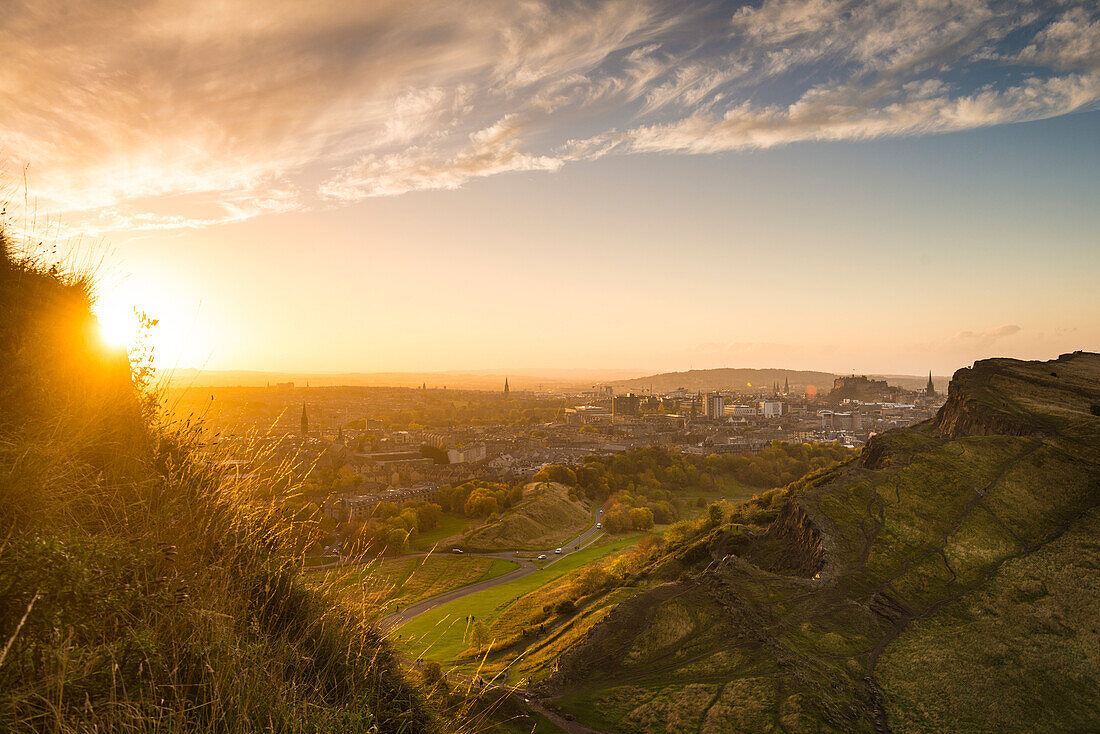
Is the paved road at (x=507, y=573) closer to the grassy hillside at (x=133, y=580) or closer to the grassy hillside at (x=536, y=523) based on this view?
the grassy hillside at (x=536, y=523)

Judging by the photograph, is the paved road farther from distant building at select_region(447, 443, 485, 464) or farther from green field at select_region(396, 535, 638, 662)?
distant building at select_region(447, 443, 485, 464)

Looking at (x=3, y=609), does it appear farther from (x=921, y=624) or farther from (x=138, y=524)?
(x=921, y=624)

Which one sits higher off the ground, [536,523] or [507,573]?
[536,523]

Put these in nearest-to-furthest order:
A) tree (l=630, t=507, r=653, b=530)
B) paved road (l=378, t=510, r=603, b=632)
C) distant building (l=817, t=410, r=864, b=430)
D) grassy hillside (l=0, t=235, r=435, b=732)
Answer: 1. grassy hillside (l=0, t=235, r=435, b=732)
2. paved road (l=378, t=510, r=603, b=632)
3. tree (l=630, t=507, r=653, b=530)
4. distant building (l=817, t=410, r=864, b=430)

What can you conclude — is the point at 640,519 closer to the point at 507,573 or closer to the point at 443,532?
the point at 507,573

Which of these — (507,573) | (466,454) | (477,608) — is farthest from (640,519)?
(466,454)

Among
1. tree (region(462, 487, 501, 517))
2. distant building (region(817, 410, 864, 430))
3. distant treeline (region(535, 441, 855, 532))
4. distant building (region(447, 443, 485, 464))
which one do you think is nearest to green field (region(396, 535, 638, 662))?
tree (region(462, 487, 501, 517))
